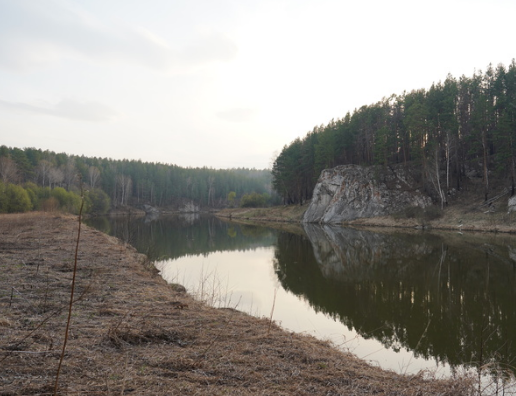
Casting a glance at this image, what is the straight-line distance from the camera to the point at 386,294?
1266cm

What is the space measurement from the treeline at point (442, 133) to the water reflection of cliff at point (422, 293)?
843 inches

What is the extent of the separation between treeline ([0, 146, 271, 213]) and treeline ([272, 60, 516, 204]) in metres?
34.0

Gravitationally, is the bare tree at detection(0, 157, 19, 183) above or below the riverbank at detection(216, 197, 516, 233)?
above

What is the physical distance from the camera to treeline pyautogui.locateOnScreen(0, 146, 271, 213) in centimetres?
7644

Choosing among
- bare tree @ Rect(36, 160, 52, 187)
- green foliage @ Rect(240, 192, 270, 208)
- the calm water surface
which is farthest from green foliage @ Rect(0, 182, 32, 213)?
green foliage @ Rect(240, 192, 270, 208)

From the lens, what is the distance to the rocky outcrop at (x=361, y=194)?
46562 mm

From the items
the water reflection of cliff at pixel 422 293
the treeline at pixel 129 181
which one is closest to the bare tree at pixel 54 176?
the treeline at pixel 129 181

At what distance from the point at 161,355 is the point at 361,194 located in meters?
47.6

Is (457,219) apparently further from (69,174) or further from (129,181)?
(129,181)

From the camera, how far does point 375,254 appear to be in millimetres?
21906

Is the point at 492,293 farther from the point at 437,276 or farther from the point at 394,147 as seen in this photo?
the point at 394,147

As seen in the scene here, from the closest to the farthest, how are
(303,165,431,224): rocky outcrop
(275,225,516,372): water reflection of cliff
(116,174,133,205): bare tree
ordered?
(275,225,516,372): water reflection of cliff < (303,165,431,224): rocky outcrop < (116,174,133,205): bare tree

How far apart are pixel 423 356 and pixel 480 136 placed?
4232cm

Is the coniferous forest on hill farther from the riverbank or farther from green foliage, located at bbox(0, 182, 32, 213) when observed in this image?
the riverbank
